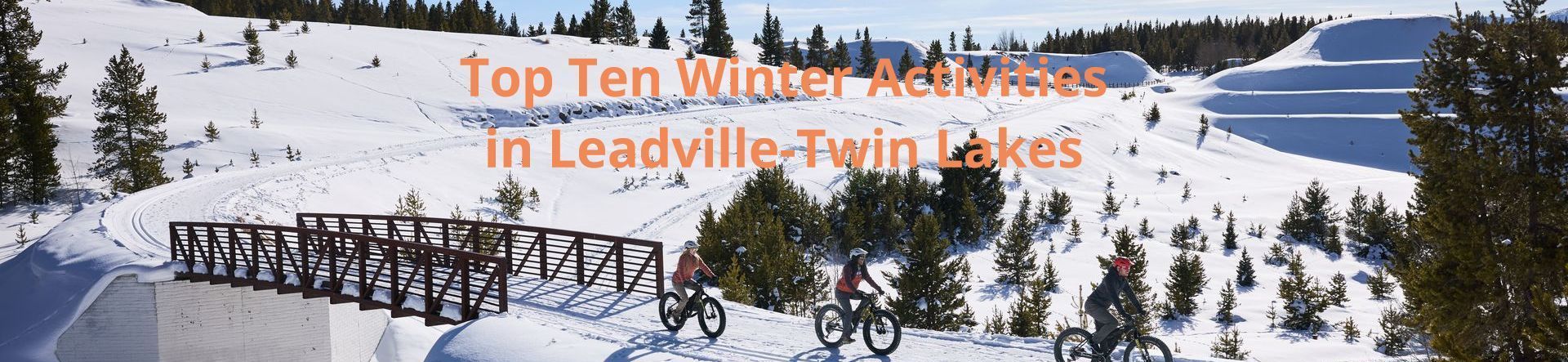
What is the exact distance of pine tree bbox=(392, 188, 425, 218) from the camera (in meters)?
23.1

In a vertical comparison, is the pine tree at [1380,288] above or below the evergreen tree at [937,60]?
below

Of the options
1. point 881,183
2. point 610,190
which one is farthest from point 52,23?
point 881,183

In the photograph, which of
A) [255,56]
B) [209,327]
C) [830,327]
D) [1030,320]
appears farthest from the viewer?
[255,56]

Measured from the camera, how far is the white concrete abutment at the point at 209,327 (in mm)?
14969

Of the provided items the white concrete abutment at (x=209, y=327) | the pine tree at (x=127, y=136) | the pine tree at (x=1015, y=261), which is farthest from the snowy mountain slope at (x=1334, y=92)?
the pine tree at (x=127, y=136)

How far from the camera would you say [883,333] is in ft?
33.8

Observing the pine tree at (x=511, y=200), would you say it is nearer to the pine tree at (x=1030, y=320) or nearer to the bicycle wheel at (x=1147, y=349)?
the pine tree at (x=1030, y=320)

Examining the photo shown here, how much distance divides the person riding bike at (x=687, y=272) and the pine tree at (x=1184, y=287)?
13.8 metres

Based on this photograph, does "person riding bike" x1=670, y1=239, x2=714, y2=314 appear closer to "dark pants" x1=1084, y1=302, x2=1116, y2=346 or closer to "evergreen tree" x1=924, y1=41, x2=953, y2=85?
"dark pants" x1=1084, y1=302, x2=1116, y2=346

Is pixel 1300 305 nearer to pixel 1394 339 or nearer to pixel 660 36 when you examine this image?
pixel 1394 339

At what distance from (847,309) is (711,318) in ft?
6.76
